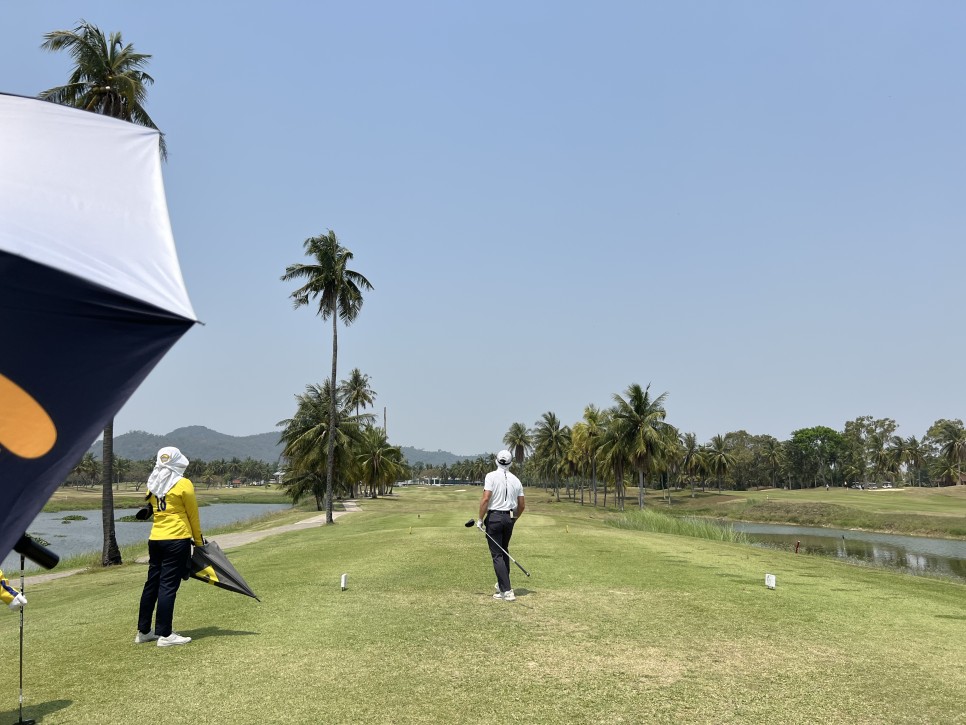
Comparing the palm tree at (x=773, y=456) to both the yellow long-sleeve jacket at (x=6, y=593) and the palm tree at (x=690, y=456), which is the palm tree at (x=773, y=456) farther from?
the yellow long-sleeve jacket at (x=6, y=593)

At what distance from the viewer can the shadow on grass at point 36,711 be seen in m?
6.15

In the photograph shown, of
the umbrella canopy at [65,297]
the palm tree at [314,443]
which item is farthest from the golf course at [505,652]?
the palm tree at [314,443]

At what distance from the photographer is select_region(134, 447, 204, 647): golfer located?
29.2 feet

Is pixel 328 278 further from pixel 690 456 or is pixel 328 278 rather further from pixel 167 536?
pixel 690 456

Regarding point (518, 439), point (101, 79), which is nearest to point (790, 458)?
point (518, 439)

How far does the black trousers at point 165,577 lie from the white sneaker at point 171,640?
122 mm

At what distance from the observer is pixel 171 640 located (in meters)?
8.65

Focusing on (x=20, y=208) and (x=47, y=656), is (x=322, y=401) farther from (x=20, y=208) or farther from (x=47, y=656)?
(x=20, y=208)

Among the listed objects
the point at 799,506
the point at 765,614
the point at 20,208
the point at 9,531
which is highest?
the point at 20,208

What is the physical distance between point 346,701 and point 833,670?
18.9 ft

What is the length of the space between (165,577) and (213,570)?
62cm

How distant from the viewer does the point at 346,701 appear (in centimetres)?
652

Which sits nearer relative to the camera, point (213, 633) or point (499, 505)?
point (213, 633)

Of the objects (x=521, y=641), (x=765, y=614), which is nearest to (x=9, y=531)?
(x=521, y=641)
